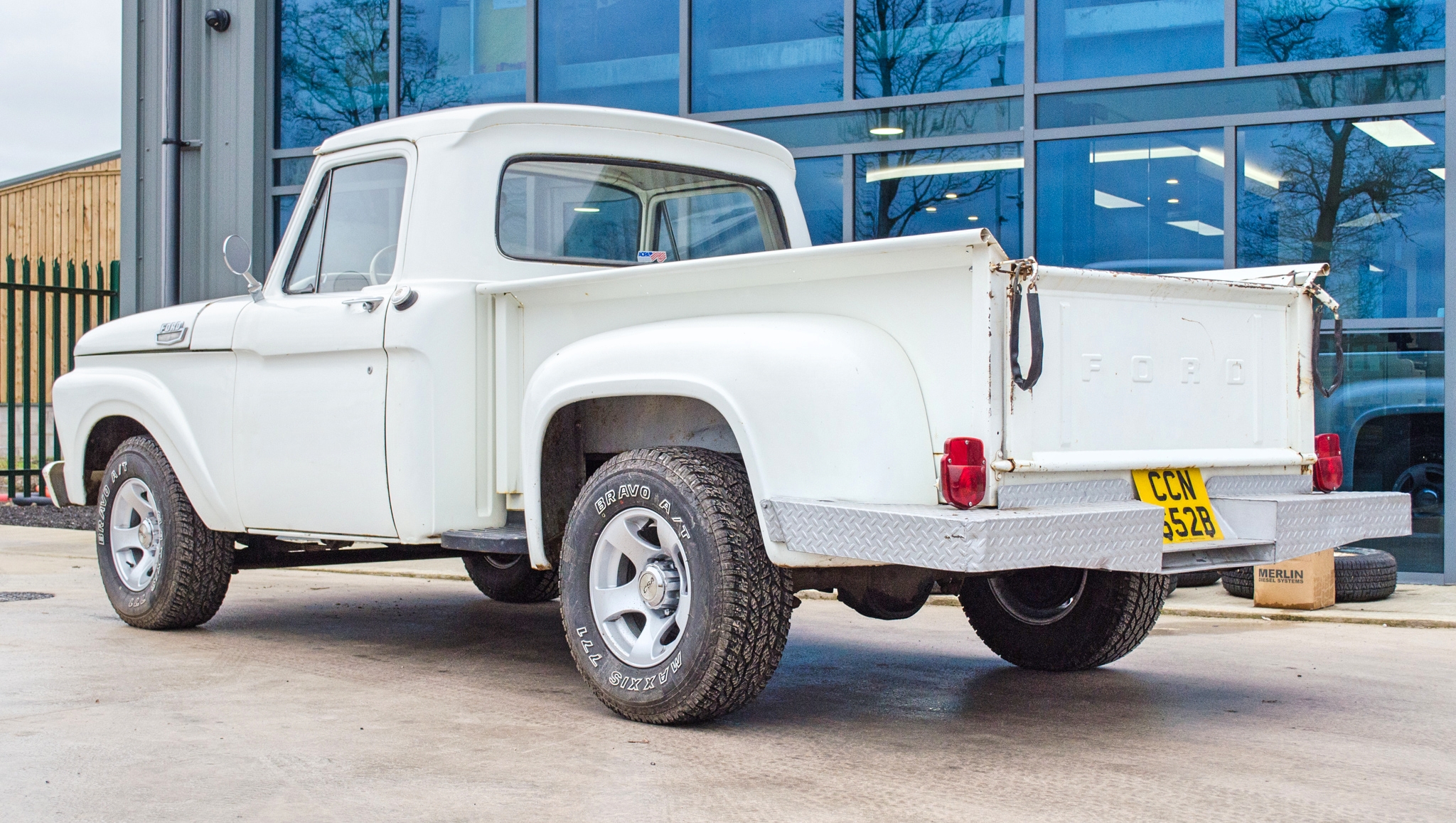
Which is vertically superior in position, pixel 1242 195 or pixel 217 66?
pixel 217 66

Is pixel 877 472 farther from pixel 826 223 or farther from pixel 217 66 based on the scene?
pixel 217 66

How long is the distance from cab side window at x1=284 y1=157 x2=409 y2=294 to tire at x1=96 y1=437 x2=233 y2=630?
1106mm

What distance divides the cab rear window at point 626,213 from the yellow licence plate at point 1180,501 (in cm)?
232

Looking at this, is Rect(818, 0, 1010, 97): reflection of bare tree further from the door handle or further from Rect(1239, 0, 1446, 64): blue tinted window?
the door handle

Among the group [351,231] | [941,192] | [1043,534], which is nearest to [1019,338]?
[1043,534]

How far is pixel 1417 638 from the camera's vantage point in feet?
21.6

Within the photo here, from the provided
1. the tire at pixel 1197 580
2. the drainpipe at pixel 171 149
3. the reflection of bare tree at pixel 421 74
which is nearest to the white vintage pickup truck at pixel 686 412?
the tire at pixel 1197 580

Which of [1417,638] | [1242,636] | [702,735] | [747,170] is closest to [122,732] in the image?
[702,735]

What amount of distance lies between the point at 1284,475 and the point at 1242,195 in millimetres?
4646

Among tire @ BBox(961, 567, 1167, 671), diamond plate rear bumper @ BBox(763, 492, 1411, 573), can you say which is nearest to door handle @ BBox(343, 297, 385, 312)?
diamond plate rear bumper @ BBox(763, 492, 1411, 573)

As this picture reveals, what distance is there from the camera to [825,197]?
33.3 feet

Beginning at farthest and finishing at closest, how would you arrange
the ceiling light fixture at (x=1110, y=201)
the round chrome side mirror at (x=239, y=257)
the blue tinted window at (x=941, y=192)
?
the blue tinted window at (x=941, y=192) → the ceiling light fixture at (x=1110, y=201) → the round chrome side mirror at (x=239, y=257)

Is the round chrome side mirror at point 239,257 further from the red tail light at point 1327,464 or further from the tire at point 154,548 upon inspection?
the red tail light at point 1327,464

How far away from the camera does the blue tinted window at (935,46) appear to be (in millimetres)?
9641
